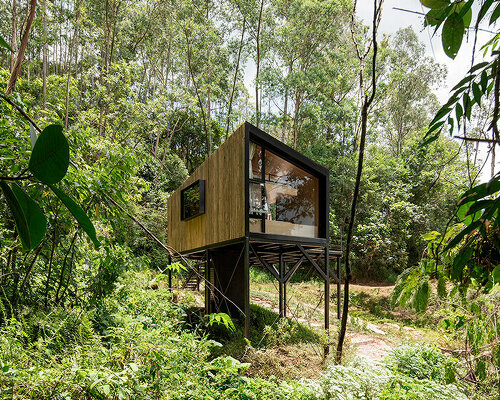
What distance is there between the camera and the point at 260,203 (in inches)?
250

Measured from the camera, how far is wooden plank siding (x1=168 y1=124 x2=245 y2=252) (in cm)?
614

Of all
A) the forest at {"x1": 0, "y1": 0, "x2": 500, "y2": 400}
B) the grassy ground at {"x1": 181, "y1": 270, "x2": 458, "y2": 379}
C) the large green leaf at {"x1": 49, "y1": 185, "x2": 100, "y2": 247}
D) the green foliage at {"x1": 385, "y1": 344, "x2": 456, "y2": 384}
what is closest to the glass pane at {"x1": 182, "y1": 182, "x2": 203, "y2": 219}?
the forest at {"x1": 0, "y1": 0, "x2": 500, "y2": 400}

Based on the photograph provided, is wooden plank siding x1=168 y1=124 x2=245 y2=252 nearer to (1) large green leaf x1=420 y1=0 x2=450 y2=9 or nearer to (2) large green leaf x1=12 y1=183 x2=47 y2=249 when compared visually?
(1) large green leaf x1=420 y1=0 x2=450 y2=9

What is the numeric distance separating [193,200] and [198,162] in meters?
12.6

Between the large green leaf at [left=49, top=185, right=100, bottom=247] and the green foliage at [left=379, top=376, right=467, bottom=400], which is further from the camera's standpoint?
the green foliage at [left=379, top=376, right=467, bottom=400]

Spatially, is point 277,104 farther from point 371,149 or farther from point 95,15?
point 95,15

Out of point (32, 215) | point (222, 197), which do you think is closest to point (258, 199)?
point (222, 197)

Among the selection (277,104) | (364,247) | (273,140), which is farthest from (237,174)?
(277,104)

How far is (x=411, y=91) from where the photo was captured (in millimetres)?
22609

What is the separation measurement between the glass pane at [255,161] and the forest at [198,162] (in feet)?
6.87

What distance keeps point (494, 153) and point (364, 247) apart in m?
15.4

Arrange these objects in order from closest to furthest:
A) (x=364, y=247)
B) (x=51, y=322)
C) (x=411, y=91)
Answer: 1. (x=51, y=322)
2. (x=364, y=247)
3. (x=411, y=91)

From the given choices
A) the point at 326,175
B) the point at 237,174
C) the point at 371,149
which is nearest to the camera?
the point at 237,174

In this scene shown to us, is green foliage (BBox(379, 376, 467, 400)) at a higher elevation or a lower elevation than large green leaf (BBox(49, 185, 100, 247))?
lower
